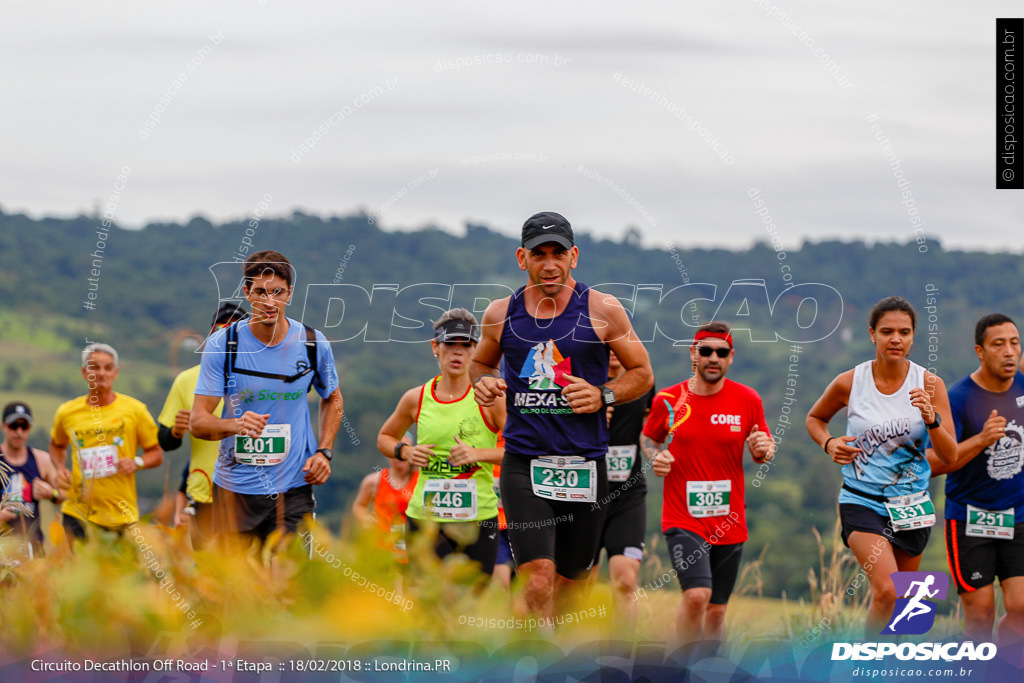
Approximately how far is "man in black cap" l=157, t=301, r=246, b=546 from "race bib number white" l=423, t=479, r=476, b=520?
4.36 ft

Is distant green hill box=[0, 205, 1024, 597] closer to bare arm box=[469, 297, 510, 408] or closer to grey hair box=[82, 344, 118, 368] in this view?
grey hair box=[82, 344, 118, 368]

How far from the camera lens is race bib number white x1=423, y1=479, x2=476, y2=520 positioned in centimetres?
611

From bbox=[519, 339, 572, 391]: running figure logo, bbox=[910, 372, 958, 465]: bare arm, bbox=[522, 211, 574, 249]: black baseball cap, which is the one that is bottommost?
bbox=[910, 372, 958, 465]: bare arm

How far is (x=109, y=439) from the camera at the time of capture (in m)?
7.29

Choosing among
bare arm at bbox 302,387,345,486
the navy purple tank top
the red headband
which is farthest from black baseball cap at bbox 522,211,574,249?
bare arm at bbox 302,387,345,486

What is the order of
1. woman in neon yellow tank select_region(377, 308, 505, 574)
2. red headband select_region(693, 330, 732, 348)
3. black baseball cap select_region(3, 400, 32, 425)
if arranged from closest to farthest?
woman in neon yellow tank select_region(377, 308, 505, 574) → red headband select_region(693, 330, 732, 348) → black baseball cap select_region(3, 400, 32, 425)

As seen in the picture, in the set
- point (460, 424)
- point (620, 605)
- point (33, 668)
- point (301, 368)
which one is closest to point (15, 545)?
point (33, 668)

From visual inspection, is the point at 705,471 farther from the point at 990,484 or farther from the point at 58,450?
the point at 58,450

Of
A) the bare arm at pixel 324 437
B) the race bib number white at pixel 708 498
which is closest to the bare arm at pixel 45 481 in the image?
the bare arm at pixel 324 437

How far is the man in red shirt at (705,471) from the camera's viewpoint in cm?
629

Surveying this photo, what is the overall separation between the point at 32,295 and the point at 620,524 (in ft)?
127

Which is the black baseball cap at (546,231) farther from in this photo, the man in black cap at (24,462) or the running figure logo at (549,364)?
the man in black cap at (24,462)

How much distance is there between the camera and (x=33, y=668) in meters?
3.51

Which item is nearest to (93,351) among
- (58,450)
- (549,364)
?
(58,450)
